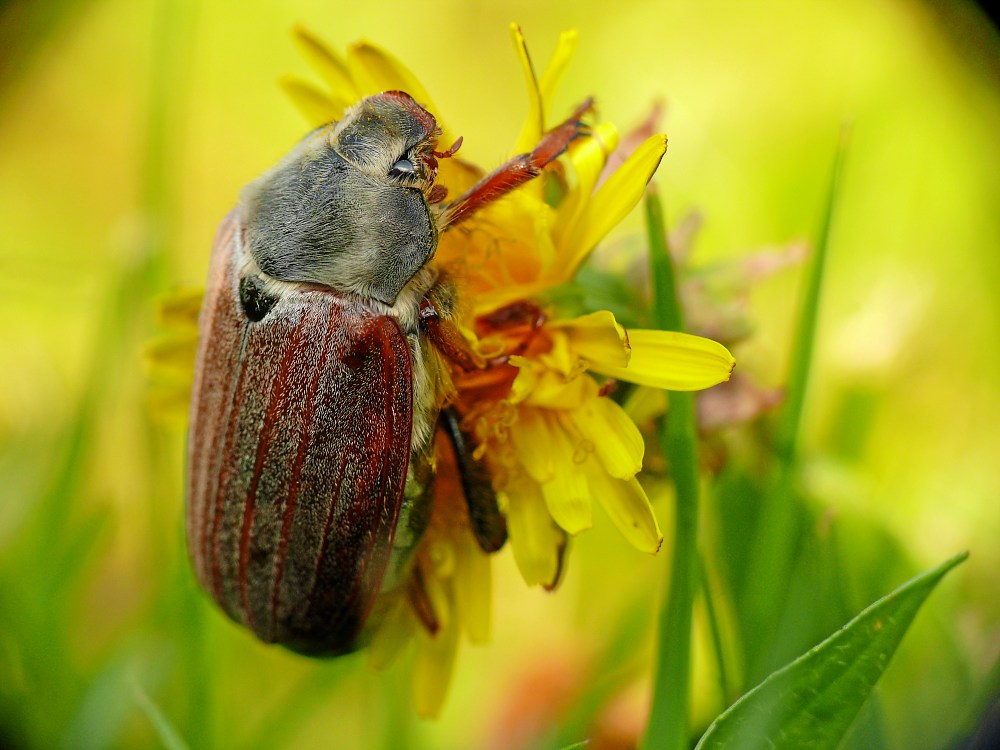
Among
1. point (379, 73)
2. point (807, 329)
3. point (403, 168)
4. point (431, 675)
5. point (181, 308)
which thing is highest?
point (379, 73)

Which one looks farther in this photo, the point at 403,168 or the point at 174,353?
the point at 174,353

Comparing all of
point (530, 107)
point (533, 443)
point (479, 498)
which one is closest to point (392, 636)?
point (479, 498)

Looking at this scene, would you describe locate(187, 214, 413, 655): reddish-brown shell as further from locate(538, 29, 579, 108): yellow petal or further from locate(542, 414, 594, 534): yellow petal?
locate(538, 29, 579, 108): yellow petal

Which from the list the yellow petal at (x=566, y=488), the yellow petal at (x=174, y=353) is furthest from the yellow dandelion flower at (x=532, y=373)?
the yellow petal at (x=174, y=353)

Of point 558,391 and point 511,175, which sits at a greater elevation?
point 511,175

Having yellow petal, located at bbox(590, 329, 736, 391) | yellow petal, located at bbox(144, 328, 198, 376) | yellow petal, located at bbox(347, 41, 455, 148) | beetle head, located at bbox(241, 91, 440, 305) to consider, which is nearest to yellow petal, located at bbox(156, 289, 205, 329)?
yellow petal, located at bbox(144, 328, 198, 376)

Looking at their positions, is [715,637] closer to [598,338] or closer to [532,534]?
[532,534]

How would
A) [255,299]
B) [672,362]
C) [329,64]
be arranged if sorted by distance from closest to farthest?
[672,362]
[255,299]
[329,64]
